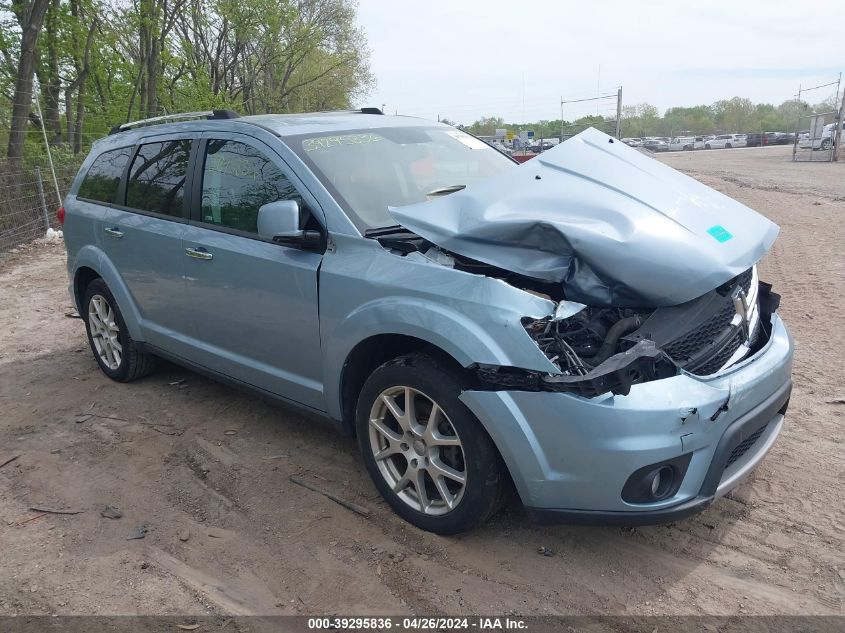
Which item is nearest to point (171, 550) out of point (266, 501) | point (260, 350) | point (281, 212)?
point (266, 501)

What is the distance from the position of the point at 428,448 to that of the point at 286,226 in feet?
4.13

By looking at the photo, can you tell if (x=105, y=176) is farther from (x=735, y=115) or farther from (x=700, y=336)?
(x=735, y=115)

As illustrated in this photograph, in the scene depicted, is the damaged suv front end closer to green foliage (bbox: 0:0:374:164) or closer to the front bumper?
the front bumper

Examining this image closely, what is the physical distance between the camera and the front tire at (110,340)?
5234mm

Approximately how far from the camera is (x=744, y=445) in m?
3.01

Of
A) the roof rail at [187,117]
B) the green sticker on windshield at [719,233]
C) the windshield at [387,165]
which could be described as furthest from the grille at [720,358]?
the roof rail at [187,117]

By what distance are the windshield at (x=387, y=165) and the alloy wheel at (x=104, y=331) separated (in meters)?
2.48

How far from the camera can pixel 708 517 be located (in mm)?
3256

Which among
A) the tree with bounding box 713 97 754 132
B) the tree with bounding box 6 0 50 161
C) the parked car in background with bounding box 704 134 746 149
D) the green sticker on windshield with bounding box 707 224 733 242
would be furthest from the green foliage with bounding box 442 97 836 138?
the green sticker on windshield with bounding box 707 224 733 242

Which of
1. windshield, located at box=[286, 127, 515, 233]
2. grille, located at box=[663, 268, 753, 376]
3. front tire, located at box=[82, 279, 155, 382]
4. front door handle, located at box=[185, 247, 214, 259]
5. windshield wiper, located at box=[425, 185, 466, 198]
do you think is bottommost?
front tire, located at box=[82, 279, 155, 382]

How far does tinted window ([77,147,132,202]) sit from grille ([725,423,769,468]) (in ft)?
14.5

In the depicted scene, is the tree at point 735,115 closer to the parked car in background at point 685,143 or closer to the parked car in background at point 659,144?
the parked car in background at point 685,143

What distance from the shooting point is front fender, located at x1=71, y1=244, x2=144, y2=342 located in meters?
4.96

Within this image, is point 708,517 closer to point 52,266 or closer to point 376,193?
point 376,193
